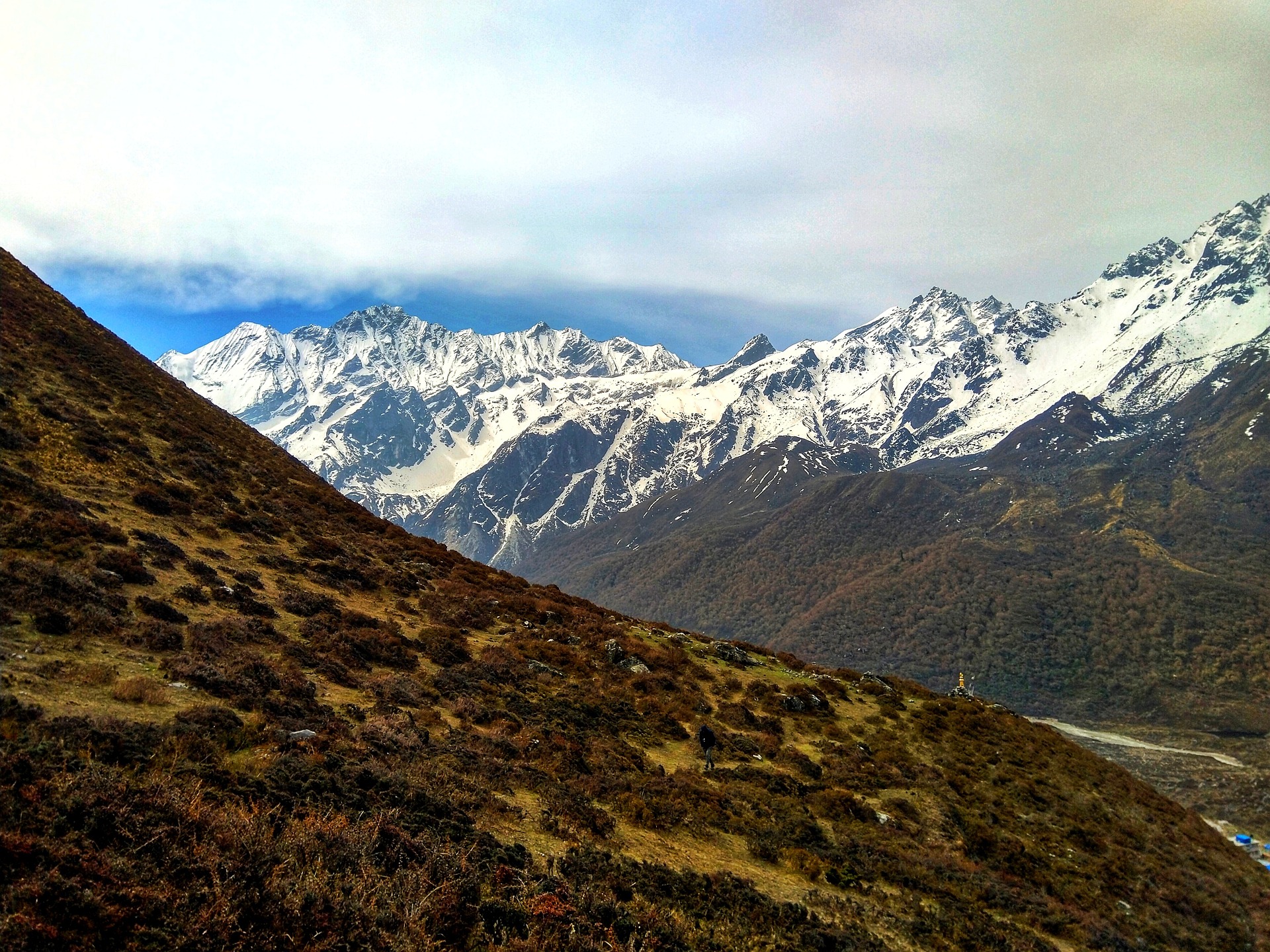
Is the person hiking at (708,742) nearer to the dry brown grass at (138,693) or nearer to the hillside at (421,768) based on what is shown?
the hillside at (421,768)

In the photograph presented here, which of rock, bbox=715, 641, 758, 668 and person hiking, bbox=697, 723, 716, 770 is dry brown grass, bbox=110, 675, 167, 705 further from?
rock, bbox=715, 641, 758, 668

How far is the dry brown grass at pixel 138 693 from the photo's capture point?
→ 1316 cm

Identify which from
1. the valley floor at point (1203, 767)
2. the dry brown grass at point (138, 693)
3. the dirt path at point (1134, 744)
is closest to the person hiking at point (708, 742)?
the dry brown grass at point (138, 693)

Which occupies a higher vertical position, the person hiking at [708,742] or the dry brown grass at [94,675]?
the dry brown grass at [94,675]

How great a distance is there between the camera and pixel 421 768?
14.7 metres

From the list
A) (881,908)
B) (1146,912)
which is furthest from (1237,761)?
(881,908)

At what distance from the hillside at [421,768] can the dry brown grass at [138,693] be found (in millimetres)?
127

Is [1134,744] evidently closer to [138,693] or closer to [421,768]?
[421,768]

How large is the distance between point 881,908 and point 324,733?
1403 cm

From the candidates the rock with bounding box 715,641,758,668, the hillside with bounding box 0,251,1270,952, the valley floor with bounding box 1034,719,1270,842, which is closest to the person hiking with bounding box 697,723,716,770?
the hillside with bounding box 0,251,1270,952

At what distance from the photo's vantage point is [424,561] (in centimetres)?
3991

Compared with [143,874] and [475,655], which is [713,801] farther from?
[143,874]

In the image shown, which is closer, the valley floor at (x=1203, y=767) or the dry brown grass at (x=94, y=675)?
the dry brown grass at (x=94, y=675)

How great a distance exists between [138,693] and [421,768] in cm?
600
